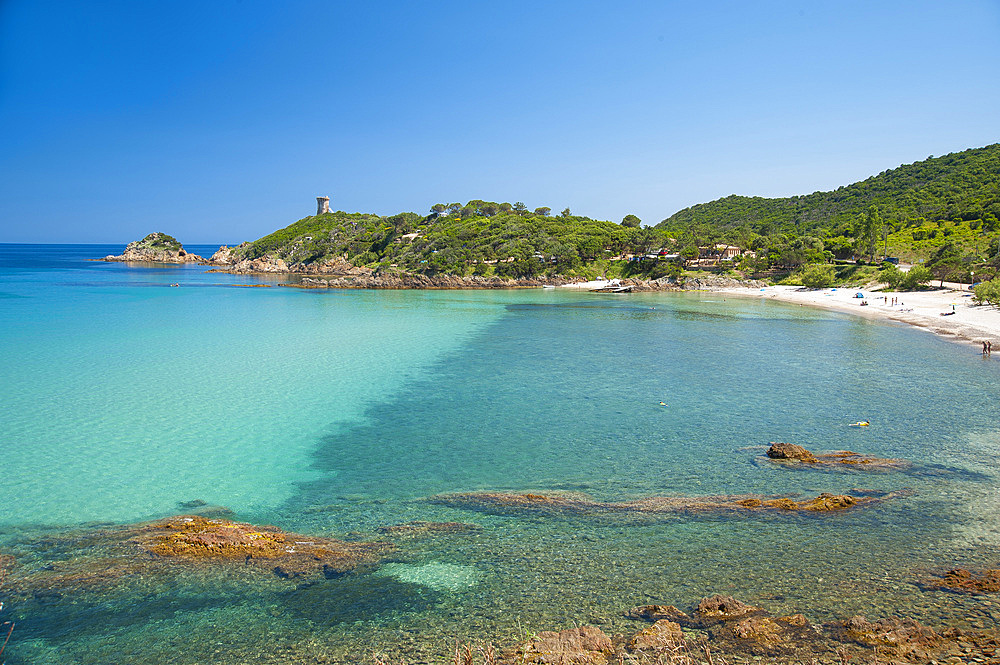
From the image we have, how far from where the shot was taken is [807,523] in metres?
8.16

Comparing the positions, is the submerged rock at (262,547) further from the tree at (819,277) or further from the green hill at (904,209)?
the green hill at (904,209)

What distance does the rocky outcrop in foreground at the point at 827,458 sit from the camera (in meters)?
10.6

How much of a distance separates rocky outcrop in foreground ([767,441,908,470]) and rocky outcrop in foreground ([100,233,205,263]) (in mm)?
140689

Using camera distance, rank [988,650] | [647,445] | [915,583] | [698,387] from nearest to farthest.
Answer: [988,650] < [915,583] < [647,445] < [698,387]

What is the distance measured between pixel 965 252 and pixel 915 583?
55.7 meters

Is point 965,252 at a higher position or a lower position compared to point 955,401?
higher

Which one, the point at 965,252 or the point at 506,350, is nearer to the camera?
the point at 506,350

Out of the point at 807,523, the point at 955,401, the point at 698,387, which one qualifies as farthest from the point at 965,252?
the point at 807,523

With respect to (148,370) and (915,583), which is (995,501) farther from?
(148,370)

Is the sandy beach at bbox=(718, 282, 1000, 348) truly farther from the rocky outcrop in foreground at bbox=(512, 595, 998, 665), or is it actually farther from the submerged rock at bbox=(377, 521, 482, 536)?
the submerged rock at bbox=(377, 521, 482, 536)

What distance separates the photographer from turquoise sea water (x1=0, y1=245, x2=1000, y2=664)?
6.01 metres

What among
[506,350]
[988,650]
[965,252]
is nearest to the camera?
[988,650]

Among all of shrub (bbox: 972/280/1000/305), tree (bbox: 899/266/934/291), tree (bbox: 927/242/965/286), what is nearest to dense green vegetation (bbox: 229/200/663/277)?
tree (bbox: 899/266/934/291)

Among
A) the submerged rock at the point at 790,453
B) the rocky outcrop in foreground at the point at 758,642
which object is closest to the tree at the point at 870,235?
the submerged rock at the point at 790,453
